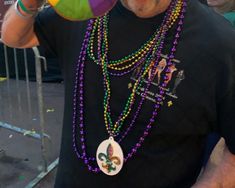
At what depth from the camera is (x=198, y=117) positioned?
52.8 inches

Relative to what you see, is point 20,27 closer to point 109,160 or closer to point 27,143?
point 109,160

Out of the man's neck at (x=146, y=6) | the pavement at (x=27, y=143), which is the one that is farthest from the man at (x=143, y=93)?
the pavement at (x=27, y=143)

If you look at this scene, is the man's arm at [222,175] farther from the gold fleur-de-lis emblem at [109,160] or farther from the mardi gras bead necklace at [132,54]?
the mardi gras bead necklace at [132,54]

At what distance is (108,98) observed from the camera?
142 centimetres

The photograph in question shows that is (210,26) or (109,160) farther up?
(210,26)

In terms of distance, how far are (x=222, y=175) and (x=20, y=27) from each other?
34.4 inches

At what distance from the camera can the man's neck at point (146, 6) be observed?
49.8 inches

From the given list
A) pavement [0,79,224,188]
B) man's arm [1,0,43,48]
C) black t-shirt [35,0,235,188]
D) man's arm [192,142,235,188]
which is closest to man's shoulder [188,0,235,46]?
black t-shirt [35,0,235,188]

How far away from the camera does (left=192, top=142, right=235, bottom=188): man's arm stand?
1391mm

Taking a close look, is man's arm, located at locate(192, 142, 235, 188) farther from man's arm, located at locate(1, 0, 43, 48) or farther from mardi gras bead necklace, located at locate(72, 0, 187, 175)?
man's arm, located at locate(1, 0, 43, 48)

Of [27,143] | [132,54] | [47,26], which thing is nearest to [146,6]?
[132,54]

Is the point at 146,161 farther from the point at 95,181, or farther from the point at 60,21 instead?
the point at 60,21

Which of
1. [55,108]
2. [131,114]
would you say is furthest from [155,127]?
[55,108]

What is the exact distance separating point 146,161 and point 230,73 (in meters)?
0.40
